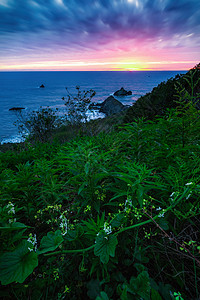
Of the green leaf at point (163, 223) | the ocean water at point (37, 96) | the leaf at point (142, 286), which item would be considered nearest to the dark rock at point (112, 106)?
the ocean water at point (37, 96)

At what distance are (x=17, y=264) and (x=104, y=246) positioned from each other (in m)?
0.64

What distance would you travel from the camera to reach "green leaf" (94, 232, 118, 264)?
109 centimetres

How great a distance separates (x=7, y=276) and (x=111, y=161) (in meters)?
1.60

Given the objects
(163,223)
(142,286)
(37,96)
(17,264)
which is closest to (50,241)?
(17,264)

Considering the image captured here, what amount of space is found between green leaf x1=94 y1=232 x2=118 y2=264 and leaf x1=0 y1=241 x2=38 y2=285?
0.44 m

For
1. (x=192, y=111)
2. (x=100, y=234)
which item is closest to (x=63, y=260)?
(x=100, y=234)

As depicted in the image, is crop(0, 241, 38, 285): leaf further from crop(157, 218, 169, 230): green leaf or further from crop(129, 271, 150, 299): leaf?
crop(157, 218, 169, 230): green leaf

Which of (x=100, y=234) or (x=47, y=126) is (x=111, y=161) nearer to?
(x=100, y=234)

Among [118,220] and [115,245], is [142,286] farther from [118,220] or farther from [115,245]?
[118,220]

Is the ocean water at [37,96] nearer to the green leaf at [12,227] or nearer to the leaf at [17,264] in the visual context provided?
the green leaf at [12,227]

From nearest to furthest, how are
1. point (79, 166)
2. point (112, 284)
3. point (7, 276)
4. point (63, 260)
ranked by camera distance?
point (7, 276) < point (112, 284) < point (63, 260) < point (79, 166)

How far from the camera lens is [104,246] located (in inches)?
44.9

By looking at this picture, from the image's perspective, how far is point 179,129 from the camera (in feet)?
7.33

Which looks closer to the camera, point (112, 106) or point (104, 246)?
point (104, 246)
